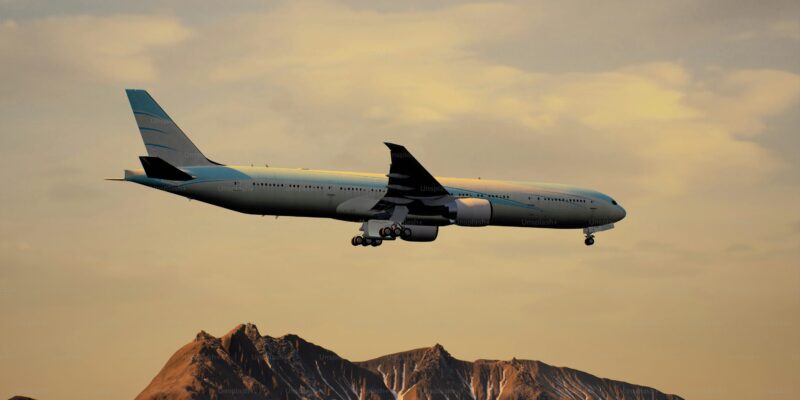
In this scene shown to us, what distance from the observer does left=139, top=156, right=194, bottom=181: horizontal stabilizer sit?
6819 centimetres

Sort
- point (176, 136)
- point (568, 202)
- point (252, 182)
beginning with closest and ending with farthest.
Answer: point (252, 182) → point (176, 136) → point (568, 202)

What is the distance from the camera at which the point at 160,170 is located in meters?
68.6

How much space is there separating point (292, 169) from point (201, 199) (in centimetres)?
564

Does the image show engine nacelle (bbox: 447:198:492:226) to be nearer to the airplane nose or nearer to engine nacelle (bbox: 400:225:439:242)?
engine nacelle (bbox: 400:225:439:242)

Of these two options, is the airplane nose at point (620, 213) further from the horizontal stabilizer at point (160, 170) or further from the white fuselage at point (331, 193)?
the horizontal stabilizer at point (160, 170)

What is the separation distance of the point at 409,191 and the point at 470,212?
4.14 metres

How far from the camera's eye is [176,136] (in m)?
74.4

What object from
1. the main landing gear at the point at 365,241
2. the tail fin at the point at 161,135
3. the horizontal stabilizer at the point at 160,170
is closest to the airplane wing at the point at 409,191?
the main landing gear at the point at 365,241

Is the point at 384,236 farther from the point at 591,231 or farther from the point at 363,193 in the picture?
the point at 591,231

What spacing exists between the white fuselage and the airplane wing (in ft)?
2.21

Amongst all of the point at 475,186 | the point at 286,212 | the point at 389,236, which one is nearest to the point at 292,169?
the point at 286,212

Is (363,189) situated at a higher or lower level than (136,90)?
lower

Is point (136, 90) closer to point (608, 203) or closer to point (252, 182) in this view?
point (252, 182)

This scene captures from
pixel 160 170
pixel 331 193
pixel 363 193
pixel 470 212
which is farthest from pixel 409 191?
pixel 160 170
